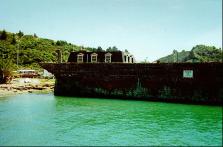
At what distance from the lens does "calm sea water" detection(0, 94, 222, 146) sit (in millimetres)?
19219

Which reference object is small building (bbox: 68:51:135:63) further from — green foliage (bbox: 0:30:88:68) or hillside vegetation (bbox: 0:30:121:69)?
green foliage (bbox: 0:30:88:68)

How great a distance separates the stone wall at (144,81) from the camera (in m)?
36.3

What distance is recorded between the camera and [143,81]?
3966cm

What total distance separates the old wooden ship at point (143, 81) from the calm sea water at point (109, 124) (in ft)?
9.98

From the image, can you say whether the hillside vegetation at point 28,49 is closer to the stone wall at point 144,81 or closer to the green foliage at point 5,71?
the green foliage at point 5,71

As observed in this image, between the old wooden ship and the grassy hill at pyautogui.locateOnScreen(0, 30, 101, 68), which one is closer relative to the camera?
the old wooden ship

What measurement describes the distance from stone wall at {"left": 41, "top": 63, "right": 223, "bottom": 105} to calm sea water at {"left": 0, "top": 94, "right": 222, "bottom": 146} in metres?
3.00

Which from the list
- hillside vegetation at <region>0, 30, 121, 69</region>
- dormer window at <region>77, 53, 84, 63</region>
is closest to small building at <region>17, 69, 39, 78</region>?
hillside vegetation at <region>0, 30, 121, 69</region>

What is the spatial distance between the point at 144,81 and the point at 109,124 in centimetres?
1618

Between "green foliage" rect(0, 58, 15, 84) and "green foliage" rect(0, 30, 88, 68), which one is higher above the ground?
"green foliage" rect(0, 30, 88, 68)

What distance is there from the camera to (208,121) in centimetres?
2536

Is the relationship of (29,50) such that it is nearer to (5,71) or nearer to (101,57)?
(5,71)

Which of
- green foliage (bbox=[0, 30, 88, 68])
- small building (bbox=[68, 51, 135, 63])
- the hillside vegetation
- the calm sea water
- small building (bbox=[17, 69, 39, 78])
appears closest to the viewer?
the calm sea water

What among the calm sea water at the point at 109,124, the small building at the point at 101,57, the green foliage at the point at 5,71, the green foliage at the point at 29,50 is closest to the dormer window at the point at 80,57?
the small building at the point at 101,57
